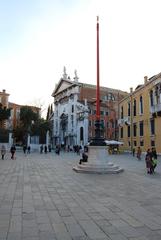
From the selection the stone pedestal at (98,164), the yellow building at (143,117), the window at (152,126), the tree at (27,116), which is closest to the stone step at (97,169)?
the stone pedestal at (98,164)

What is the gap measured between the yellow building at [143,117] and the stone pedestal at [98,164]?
21.6m

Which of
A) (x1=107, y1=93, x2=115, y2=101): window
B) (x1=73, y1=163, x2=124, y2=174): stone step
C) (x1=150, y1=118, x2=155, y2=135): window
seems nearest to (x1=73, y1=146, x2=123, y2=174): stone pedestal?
(x1=73, y1=163, x2=124, y2=174): stone step

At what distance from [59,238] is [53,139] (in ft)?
271

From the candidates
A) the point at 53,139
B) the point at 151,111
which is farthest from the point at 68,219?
the point at 53,139

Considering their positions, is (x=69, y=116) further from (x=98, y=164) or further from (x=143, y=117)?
(x=98, y=164)

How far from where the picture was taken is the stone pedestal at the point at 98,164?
1555 centimetres

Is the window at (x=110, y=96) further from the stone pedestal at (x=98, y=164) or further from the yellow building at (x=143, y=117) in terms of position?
the stone pedestal at (x=98, y=164)

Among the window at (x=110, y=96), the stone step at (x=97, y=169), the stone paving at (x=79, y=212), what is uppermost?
the window at (x=110, y=96)

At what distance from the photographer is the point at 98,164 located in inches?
635

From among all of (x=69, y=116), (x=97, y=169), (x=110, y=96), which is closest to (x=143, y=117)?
(x=97, y=169)

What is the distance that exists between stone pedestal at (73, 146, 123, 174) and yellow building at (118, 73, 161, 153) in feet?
70.7

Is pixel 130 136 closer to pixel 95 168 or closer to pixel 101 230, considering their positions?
pixel 95 168

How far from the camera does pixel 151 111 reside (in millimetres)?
38781

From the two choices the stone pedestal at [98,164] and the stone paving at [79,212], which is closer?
the stone paving at [79,212]
